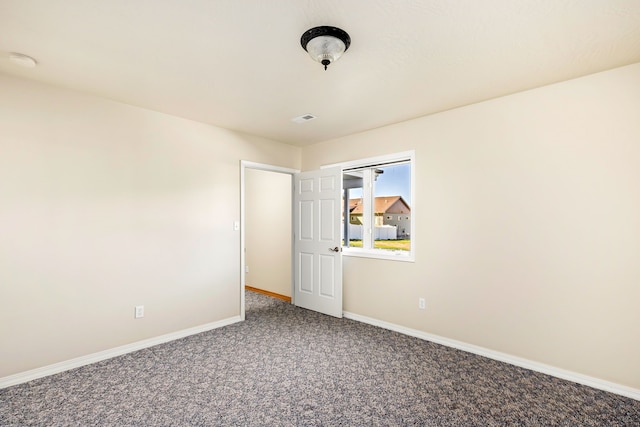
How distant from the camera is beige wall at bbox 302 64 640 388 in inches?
95.3

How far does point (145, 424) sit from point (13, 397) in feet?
3.92

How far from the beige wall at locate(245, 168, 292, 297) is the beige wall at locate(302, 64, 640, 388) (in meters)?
2.19

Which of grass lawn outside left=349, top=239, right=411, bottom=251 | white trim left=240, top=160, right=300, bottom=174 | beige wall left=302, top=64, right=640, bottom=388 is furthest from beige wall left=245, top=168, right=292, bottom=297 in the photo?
beige wall left=302, top=64, right=640, bottom=388

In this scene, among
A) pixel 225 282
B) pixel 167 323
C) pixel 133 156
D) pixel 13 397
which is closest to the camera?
pixel 13 397

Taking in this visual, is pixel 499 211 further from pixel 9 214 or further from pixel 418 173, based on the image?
pixel 9 214

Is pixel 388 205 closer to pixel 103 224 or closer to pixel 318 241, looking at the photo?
pixel 318 241

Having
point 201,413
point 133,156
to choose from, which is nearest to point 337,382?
point 201,413

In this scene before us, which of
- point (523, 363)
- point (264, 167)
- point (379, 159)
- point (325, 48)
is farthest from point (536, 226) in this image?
point (264, 167)

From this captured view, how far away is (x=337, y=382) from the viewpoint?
8.34 ft

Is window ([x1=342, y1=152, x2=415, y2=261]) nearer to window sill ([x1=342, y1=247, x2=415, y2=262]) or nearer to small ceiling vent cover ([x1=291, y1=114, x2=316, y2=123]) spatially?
window sill ([x1=342, y1=247, x2=415, y2=262])

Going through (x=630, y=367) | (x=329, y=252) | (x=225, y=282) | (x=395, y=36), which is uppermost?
(x=395, y=36)

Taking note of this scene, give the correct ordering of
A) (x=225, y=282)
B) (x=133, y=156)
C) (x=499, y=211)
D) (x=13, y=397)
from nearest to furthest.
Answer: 1. (x=13, y=397)
2. (x=499, y=211)
3. (x=133, y=156)
4. (x=225, y=282)

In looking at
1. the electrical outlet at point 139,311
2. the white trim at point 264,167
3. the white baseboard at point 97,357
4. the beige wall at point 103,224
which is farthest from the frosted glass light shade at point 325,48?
the white baseboard at point 97,357

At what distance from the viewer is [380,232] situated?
14.1 feet
